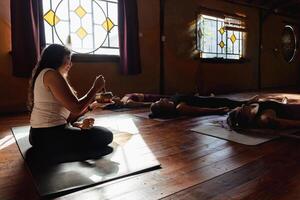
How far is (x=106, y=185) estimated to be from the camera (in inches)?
61.6

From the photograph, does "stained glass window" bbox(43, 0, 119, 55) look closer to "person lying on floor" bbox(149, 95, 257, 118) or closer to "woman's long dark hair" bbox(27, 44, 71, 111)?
"person lying on floor" bbox(149, 95, 257, 118)

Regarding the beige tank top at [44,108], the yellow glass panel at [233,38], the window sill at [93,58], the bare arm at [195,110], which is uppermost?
the yellow glass panel at [233,38]

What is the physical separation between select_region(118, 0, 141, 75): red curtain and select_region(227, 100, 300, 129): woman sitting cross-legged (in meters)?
2.63

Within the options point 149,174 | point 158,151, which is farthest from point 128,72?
point 149,174

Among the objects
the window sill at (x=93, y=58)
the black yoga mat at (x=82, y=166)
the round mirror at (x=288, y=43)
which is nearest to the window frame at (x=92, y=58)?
the window sill at (x=93, y=58)

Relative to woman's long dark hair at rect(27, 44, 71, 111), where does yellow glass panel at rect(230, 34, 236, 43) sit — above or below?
above

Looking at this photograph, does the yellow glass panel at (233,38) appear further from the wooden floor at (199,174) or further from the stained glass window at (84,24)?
the wooden floor at (199,174)

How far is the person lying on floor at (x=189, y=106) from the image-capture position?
3.55m

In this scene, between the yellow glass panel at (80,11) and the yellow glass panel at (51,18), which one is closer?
the yellow glass panel at (51,18)

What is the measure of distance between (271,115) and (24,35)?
3256 millimetres

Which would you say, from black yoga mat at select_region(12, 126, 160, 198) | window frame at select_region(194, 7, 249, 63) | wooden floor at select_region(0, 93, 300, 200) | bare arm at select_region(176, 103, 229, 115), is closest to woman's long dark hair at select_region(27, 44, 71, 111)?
black yoga mat at select_region(12, 126, 160, 198)

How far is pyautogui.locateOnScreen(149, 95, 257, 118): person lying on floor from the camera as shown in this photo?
3547 mm

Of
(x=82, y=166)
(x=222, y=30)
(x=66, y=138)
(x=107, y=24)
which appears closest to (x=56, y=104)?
(x=66, y=138)

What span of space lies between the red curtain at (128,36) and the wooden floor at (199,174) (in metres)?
2.59
